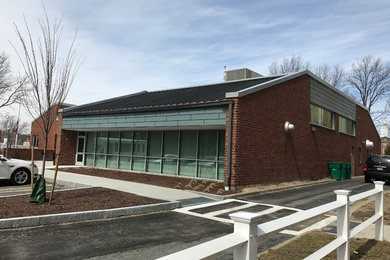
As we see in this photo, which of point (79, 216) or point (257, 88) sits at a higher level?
point (257, 88)

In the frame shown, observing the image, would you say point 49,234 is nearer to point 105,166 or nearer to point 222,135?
point 222,135

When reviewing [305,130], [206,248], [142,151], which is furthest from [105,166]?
[206,248]

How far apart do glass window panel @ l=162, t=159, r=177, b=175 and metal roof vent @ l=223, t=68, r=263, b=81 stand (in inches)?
292

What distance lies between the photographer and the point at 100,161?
20.6 metres

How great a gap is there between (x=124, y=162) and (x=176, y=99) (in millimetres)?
5473

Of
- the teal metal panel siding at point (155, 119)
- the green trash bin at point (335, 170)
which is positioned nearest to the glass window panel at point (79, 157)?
the teal metal panel siding at point (155, 119)

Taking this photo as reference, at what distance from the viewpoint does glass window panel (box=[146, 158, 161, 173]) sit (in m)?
17.4

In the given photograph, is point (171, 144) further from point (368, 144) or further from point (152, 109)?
point (368, 144)

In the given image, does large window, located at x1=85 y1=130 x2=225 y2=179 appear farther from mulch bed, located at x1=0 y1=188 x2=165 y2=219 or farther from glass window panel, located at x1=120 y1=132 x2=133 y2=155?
mulch bed, located at x1=0 y1=188 x2=165 y2=219

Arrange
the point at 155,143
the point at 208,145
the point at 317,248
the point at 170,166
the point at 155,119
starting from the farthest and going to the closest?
the point at 155,143 < the point at 170,166 < the point at 155,119 < the point at 208,145 < the point at 317,248

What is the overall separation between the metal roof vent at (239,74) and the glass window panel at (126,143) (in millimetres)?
7384

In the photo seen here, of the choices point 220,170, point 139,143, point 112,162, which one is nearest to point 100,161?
point 112,162

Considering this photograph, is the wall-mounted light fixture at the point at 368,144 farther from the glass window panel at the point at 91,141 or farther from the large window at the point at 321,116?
the glass window panel at the point at 91,141

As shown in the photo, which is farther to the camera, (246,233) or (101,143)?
(101,143)
